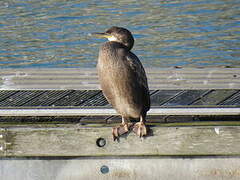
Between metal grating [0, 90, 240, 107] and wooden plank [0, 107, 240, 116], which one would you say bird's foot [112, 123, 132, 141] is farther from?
metal grating [0, 90, 240, 107]

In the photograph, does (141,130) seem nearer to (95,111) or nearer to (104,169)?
(104,169)

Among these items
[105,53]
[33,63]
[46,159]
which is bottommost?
[33,63]

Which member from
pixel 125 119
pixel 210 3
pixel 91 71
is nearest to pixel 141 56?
pixel 210 3

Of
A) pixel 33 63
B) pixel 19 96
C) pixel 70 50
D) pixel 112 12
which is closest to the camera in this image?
pixel 19 96

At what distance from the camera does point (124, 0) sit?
18.6 meters

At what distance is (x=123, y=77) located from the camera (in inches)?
184

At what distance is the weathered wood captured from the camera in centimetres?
430

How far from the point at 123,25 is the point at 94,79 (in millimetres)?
9545

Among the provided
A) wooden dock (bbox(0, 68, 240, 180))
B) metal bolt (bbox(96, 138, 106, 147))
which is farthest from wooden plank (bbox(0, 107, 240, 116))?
metal bolt (bbox(96, 138, 106, 147))

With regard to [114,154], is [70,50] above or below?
below

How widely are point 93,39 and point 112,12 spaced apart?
238cm

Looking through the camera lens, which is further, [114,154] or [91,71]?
[91,71]

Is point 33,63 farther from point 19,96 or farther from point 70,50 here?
point 19,96

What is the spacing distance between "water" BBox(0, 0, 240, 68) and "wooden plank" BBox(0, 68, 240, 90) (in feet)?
20.6
